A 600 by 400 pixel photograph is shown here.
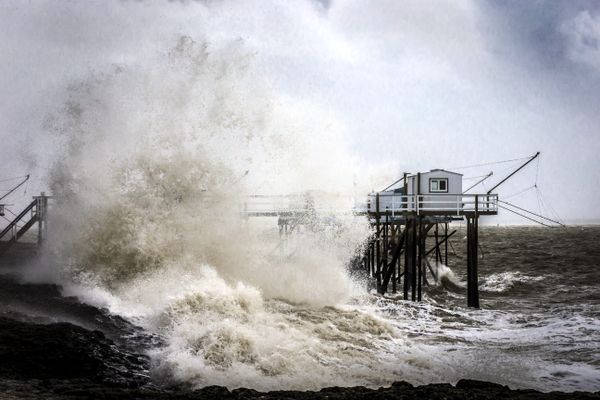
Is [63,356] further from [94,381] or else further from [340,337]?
[340,337]

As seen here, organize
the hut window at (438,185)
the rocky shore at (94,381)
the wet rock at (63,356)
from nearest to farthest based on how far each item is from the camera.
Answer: the rocky shore at (94,381)
the wet rock at (63,356)
the hut window at (438,185)

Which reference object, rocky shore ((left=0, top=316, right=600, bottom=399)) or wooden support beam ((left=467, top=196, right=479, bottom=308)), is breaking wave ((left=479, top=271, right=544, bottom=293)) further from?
rocky shore ((left=0, top=316, right=600, bottom=399))

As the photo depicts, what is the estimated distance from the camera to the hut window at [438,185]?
23219 millimetres

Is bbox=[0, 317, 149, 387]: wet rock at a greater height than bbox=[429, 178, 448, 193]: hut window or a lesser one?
lesser

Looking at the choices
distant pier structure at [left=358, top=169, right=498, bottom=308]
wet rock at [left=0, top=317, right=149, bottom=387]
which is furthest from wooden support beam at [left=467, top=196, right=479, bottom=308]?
wet rock at [left=0, top=317, right=149, bottom=387]

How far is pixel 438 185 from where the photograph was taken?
2328 cm

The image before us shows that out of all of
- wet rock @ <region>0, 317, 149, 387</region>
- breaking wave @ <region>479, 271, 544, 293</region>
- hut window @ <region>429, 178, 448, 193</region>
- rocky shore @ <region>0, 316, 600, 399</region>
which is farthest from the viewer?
breaking wave @ <region>479, 271, 544, 293</region>

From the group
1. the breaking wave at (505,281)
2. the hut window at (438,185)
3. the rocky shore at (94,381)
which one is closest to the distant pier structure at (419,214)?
the hut window at (438,185)

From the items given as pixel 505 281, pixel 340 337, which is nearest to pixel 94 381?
pixel 340 337

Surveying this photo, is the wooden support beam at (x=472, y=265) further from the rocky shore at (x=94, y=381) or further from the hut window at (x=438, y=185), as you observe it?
the rocky shore at (x=94, y=381)

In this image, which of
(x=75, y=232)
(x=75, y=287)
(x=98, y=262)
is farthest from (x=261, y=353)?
(x=75, y=232)

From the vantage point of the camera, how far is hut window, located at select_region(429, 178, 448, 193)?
76.2ft

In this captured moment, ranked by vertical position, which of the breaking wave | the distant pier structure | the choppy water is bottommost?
the breaking wave

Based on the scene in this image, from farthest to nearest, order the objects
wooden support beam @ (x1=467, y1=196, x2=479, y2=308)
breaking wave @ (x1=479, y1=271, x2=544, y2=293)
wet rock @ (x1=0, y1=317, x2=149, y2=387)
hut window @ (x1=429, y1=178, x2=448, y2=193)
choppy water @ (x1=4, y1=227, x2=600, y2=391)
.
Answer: breaking wave @ (x1=479, y1=271, x2=544, y2=293)
hut window @ (x1=429, y1=178, x2=448, y2=193)
wooden support beam @ (x1=467, y1=196, x2=479, y2=308)
choppy water @ (x1=4, y1=227, x2=600, y2=391)
wet rock @ (x1=0, y1=317, x2=149, y2=387)
